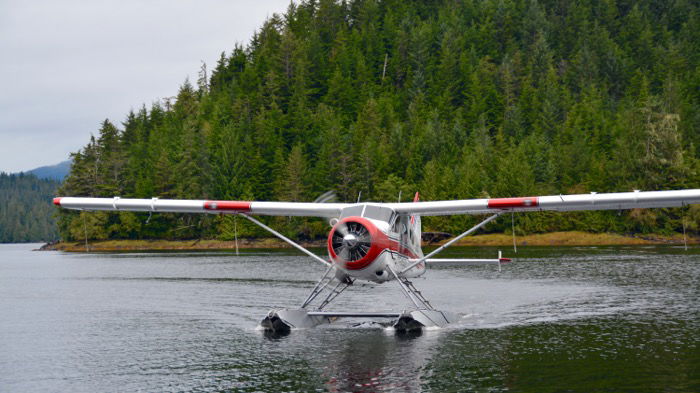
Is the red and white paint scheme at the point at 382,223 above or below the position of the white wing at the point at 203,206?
below

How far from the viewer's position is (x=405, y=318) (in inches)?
618

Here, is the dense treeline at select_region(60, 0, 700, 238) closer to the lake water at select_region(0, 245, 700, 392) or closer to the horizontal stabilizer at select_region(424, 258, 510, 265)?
the lake water at select_region(0, 245, 700, 392)

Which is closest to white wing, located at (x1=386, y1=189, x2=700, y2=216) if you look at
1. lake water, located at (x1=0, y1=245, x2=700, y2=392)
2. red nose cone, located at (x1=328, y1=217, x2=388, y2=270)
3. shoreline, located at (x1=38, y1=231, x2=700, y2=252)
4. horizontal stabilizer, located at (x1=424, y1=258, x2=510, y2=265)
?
horizontal stabilizer, located at (x1=424, y1=258, x2=510, y2=265)

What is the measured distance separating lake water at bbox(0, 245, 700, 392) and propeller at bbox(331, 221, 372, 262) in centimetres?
192

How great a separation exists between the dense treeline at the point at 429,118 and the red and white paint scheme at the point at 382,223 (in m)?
50.7

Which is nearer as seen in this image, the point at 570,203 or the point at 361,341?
the point at 361,341

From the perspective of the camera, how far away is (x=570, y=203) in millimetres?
15758

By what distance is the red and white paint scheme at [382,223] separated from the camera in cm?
1455

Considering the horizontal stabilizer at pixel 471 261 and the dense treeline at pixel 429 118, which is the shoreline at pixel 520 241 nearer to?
the dense treeline at pixel 429 118

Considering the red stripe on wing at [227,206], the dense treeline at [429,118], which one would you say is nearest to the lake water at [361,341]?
the red stripe on wing at [227,206]

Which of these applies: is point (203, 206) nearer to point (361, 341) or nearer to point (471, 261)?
point (361, 341)

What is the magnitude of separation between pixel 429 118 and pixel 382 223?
84.3 metres

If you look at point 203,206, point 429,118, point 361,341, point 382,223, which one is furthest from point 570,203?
point 429,118

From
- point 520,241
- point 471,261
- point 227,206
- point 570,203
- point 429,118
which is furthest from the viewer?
point 429,118
